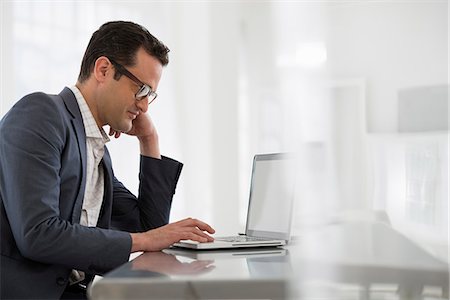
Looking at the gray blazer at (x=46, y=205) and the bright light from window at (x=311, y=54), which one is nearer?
the bright light from window at (x=311, y=54)

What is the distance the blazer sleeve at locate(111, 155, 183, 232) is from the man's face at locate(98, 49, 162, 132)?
20 cm

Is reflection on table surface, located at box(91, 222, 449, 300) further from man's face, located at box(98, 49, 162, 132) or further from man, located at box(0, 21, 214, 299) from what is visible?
man's face, located at box(98, 49, 162, 132)

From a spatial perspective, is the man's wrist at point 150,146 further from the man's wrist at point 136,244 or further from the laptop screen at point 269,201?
the man's wrist at point 136,244

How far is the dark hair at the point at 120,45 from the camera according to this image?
1.61 meters

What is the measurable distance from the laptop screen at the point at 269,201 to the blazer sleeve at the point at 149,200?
255 mm

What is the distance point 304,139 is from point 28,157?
2.32ft

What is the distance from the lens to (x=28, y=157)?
131 cm

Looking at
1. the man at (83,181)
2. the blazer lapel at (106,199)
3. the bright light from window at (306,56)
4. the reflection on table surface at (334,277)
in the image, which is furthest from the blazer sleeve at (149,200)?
the bright light from window at (306,56)

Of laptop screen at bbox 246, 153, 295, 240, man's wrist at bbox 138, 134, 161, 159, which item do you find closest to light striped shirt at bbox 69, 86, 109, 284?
man's wrist at bbox 138, 134, 161, 159

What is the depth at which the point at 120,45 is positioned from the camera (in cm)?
161

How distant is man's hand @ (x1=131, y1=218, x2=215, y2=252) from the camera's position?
130cm

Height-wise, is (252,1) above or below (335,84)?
above

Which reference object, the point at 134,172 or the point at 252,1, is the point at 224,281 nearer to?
the point at 134,172

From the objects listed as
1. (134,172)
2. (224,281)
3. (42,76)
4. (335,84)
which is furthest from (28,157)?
(134,172)
